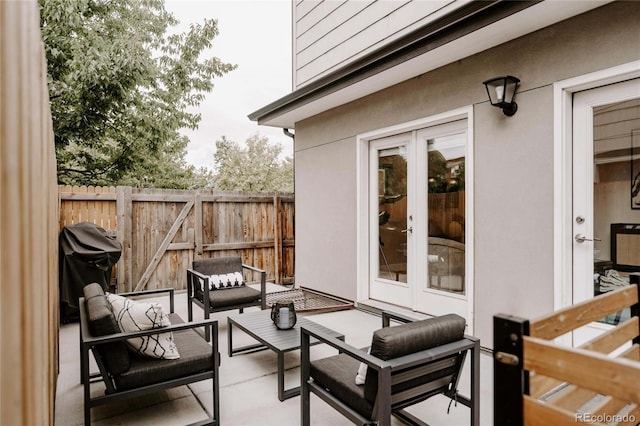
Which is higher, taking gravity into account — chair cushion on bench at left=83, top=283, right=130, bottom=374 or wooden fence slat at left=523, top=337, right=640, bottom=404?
wooden fence slat at left=523, top=337, right=640, bottom=404

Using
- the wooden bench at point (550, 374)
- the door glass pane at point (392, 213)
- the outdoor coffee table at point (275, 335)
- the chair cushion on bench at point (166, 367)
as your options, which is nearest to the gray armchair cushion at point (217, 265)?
the outdoor coffee table at point (275, 335)

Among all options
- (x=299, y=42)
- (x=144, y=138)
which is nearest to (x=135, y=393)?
(x=299, y=42)

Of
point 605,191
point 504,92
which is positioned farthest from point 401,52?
point 605,191

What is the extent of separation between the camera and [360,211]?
18.1ft

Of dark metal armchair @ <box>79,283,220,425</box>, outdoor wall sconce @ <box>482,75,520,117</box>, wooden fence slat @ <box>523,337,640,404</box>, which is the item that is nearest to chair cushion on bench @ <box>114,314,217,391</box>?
Result: dark metal armchair @ <box>79,283,220,425</box>

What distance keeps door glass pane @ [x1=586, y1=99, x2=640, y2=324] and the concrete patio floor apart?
1.28 meters

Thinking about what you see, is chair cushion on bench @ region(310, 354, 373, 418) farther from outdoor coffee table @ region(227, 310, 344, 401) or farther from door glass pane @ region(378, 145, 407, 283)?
door glass pane @ region(378, 145, 407, 283)

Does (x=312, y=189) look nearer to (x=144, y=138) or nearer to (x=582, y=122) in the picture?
(x=582, y=122)

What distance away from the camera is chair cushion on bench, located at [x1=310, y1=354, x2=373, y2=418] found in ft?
6.99

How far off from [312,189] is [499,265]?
342 centimetres

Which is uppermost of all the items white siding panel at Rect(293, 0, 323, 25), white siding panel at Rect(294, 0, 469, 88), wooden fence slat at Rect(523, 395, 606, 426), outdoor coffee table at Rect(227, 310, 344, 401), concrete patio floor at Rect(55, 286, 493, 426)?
white siding panel at Rect(293, 0, 323, 25)

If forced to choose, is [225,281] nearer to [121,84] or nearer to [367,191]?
[367,191]

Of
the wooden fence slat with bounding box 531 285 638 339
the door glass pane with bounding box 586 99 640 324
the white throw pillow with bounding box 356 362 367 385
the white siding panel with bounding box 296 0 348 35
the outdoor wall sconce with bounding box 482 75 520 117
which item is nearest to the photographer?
the wooden fence slat with bounding box 531 285 638 339

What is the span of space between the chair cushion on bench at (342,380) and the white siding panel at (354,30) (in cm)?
371
